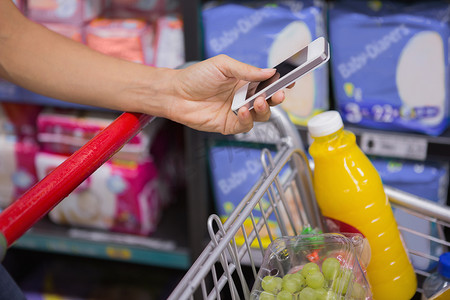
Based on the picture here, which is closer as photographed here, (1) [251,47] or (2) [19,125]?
(1) [251,47]

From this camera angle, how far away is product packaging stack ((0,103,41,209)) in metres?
1.87

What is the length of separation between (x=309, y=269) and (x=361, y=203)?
0.17 metres

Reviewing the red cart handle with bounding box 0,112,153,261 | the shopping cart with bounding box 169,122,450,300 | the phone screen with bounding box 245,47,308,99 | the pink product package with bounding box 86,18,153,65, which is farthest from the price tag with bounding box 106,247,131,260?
the phone screen with bounding box 245,47,308,99

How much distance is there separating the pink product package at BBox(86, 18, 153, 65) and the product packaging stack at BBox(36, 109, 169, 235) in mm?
249

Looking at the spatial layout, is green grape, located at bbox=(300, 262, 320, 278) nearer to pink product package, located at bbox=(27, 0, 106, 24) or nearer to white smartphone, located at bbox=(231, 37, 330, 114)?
white smartphone, located at bbox=(231, 37, 330, 114)

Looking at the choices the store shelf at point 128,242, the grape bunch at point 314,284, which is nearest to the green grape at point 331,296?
the grape bunch at point 314,284

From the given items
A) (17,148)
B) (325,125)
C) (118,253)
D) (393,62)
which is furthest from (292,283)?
(17,148)

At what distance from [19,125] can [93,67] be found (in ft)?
3.82

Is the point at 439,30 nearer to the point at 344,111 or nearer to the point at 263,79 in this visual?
the point at 344,111

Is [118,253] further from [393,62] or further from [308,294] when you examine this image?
[308,294]

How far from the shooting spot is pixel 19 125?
1915 mm

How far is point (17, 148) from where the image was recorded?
1.86 meters

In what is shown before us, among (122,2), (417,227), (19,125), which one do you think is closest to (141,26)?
(122,2)

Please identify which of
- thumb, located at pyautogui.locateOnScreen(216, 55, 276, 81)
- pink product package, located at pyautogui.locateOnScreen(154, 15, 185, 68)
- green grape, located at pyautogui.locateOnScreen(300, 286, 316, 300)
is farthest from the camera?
pink product package, located at pyautogui.locateOnScreen(154, 15, 185, 68)
